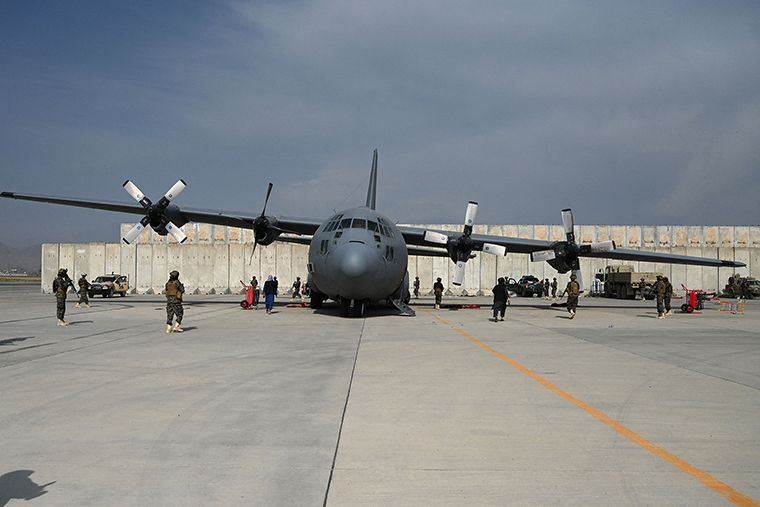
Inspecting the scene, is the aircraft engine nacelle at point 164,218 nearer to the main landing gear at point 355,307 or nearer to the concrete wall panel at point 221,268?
the main landing gear at point 355,307

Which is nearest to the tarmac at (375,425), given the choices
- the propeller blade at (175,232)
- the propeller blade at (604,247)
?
the propeller blade at (175,232)

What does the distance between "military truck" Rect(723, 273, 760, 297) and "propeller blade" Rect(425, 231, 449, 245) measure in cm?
3228

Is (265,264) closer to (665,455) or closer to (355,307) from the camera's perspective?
(355,307)

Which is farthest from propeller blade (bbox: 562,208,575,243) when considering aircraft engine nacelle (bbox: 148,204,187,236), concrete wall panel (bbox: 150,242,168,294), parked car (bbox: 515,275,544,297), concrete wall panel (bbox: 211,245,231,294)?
concrete wall panel (bbox: 150,242,168,294)

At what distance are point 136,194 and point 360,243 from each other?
12.9 m

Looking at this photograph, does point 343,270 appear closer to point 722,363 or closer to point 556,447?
point 722,363

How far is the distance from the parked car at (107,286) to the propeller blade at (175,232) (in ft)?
56.0

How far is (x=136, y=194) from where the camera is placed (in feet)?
81.6

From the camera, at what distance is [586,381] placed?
816 cm

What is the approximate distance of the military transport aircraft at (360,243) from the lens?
18078mm

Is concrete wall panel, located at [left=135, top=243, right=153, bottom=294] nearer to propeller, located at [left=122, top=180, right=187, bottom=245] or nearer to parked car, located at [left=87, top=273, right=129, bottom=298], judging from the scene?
parked car, located at [left=87, top=273, right=129, bottom=298]

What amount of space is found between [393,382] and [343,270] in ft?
31.3

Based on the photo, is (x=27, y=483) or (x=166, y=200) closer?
(x=27, y=483)

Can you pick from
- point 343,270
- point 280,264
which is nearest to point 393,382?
point 343,270
